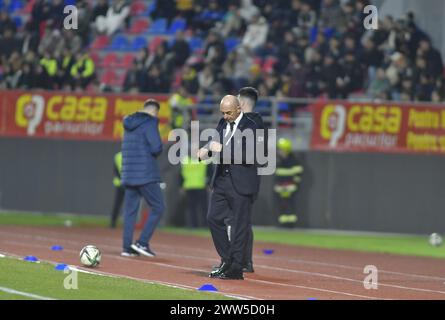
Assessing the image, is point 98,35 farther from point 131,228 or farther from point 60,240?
point 131,228

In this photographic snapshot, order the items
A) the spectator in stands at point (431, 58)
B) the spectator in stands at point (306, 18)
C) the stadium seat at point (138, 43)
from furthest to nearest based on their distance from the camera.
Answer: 1. the stadium seat at point (138, 43)
2. the spectator in stands at point (306, 18)
3. the spectator in stands at point (431, 58)

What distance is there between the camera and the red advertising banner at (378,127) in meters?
24.5

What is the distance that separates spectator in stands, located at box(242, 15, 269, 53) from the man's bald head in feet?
47.9

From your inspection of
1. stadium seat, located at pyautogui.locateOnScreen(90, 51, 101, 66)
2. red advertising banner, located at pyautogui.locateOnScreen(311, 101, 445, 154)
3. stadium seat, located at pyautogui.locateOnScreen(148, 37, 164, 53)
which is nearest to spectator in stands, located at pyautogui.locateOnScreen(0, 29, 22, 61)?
stadium seat, located at pyautogui.locateOnScreen(90, 51, 101, 66)

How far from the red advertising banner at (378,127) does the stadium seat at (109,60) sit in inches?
301

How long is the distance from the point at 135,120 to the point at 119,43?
1406 cm

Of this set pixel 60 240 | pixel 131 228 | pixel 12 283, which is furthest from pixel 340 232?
pixel 12 283

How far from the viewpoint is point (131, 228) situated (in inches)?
701

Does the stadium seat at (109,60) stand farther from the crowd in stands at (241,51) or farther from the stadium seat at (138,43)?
the stadium seat at (138,43)

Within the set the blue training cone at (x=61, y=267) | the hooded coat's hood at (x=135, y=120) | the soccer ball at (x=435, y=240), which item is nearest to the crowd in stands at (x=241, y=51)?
the soccer ball at (x=435, y=240)

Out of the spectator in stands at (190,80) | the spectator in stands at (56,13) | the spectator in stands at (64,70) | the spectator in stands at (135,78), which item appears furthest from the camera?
the spectator in stands at (56,13)

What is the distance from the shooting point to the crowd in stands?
26.3m

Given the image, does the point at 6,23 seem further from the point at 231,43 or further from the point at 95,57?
the point at 231,43

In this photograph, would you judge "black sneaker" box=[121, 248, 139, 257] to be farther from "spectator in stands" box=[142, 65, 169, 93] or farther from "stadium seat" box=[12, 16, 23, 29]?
"stadium seat" box=[12, 16, 23, 29]
